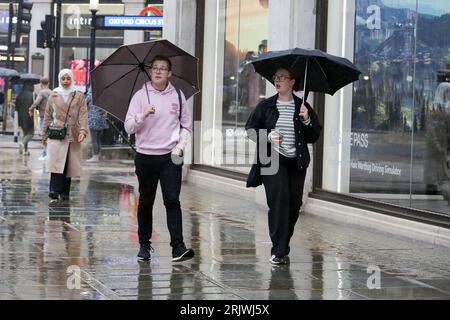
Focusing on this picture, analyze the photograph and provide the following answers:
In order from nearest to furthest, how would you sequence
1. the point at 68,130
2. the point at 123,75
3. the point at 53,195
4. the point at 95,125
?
the point at 123,75 < the point at 68,130 < the point at 53,195 < the point at 95,125

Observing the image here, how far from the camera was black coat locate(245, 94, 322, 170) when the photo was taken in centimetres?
897

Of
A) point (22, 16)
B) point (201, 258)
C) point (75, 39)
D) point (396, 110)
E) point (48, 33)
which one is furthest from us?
point (75, 39)


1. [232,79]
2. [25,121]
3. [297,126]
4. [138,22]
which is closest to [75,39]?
[138,22]

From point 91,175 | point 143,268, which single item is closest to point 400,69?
point 143,268

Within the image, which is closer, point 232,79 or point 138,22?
point 232,79

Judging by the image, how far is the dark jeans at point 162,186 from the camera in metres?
8.75

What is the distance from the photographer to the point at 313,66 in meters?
9.08

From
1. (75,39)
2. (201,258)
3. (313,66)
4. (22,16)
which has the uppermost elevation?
(75,39)

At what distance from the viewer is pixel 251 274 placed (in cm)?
838

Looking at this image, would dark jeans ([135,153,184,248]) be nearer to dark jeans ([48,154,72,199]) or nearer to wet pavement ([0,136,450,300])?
wet pavement ([0,136,450,300])

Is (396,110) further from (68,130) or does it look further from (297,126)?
(68,130)

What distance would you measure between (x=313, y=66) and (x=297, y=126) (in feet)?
1.91

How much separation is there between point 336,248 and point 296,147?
161cm

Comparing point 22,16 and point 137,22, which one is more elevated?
point 22,16
